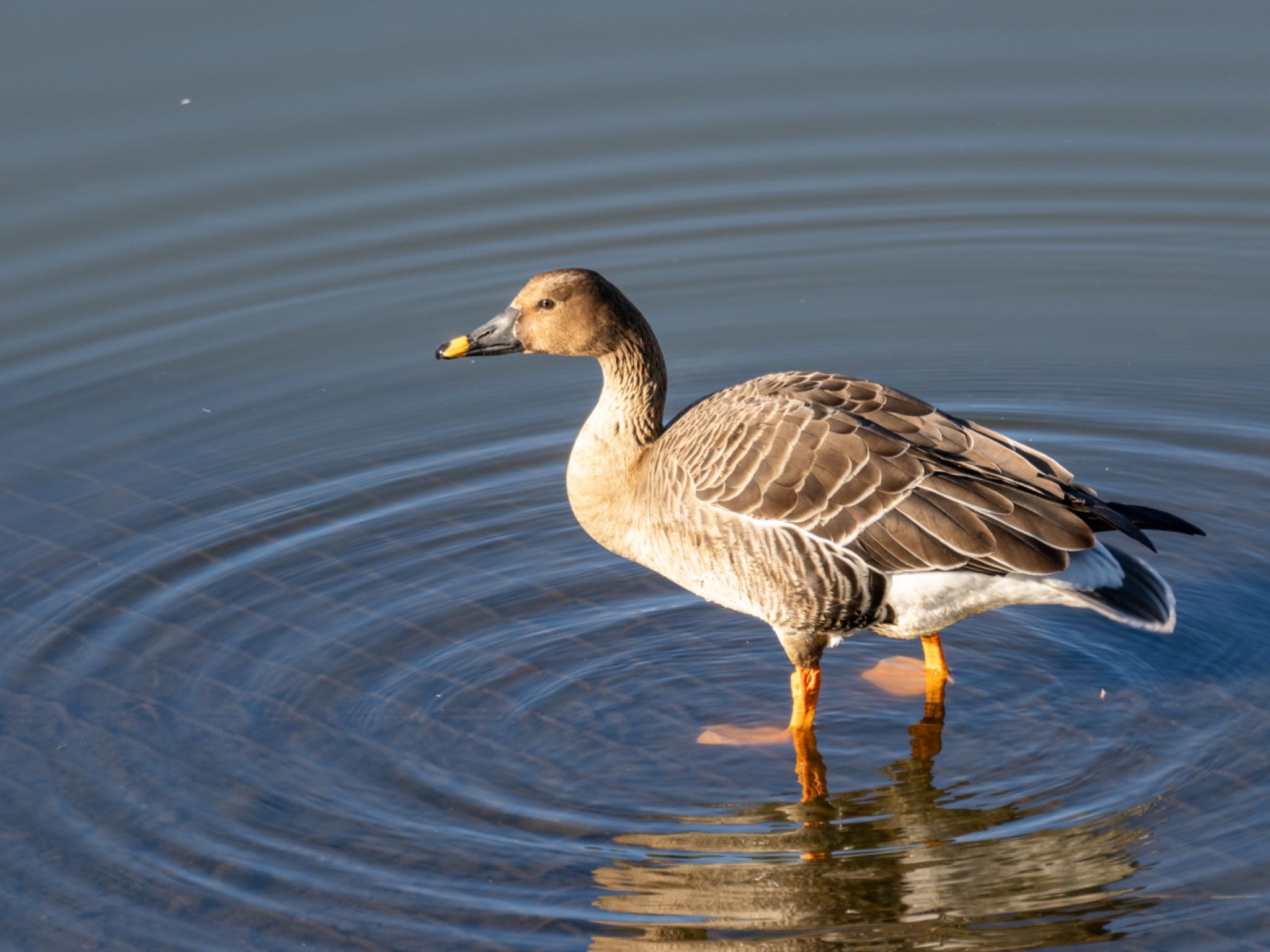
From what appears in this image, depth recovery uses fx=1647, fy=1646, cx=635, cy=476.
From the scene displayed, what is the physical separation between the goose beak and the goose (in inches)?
35.4

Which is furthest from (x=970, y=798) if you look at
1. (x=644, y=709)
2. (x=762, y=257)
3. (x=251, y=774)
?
(x=762, y=257)

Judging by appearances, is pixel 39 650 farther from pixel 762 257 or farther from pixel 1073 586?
pixel 762 257

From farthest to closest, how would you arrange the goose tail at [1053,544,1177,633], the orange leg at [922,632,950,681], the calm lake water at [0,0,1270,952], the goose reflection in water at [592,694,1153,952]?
1. the orange leg at [922,632,950,681]
2. the goose tail at [1053,544,1177,633]
3. the calm lake water at [0,0,1270,952]
4. the goose reflection in water at [592,694,1153,952]

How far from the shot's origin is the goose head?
324 inches

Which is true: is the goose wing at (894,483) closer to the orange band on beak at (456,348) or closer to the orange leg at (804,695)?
the orange leg at (804,695)

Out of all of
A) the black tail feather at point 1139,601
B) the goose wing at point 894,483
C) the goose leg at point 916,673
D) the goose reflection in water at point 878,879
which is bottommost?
the goose reflection in water at point 878,879

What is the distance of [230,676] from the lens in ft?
27.1

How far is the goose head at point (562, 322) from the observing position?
823 cm

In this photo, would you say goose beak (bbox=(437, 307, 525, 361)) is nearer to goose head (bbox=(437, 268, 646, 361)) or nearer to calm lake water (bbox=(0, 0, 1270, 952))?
goose head (bbox=(437, 268, 646, 361))

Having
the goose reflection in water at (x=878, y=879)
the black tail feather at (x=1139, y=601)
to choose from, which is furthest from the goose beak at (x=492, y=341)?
the black tail feather at (x=1139, y=601)

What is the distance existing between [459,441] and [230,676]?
2710 mm

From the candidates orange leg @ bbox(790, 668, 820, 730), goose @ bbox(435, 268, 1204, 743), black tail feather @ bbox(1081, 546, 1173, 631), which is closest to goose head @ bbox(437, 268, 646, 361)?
goose @ bbox(435, 268, 1204, 743)

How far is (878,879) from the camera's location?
22.2 feet

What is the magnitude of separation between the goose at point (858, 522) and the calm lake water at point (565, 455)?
71 cm
